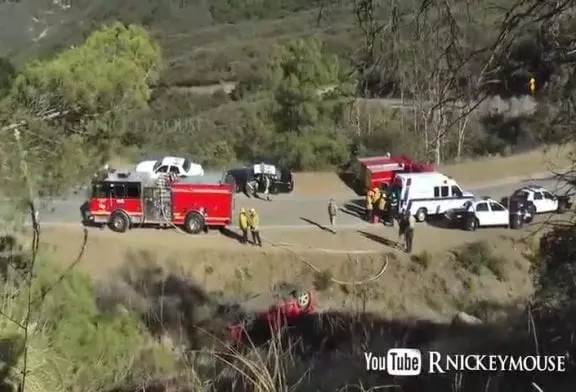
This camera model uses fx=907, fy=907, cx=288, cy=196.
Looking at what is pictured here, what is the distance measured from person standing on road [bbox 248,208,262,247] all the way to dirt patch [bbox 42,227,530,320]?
0.11 m

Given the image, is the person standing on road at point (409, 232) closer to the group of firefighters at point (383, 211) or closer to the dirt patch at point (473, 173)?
the group of firefighters at point (383, 211)

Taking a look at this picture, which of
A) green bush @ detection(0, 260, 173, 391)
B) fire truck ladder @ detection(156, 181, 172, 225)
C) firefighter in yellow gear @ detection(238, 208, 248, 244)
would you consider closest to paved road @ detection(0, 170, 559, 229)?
firefighter in yellow gear @ detection(238, 208, 248, 244)

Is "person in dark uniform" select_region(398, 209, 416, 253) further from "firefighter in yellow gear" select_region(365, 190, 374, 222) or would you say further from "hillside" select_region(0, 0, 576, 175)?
"hillside" select_region(0, 0, 576, 175)

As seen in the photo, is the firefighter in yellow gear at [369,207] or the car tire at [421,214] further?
the firefighter in yellow gear at [369,207]

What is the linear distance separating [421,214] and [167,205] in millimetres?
2575

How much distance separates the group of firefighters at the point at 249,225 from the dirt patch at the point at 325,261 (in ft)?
0.36

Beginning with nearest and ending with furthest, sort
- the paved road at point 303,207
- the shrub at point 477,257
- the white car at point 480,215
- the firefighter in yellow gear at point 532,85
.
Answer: the firefighter in yellow gear at point 532,85 < the shrub at point 477,257 < the white car at point 480,215 < the paved road at point 303,207

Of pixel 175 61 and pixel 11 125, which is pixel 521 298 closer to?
pixel 11 125

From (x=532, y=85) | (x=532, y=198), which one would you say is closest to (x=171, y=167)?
(x=532, y=198)

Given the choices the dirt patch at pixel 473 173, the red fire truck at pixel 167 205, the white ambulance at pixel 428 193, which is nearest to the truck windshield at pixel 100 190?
the red fire truck at pixel 167 205

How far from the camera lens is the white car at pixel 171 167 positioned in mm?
9227

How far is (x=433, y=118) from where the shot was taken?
2.30m

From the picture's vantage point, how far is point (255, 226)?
9133 mm

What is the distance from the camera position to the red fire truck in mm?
9125
